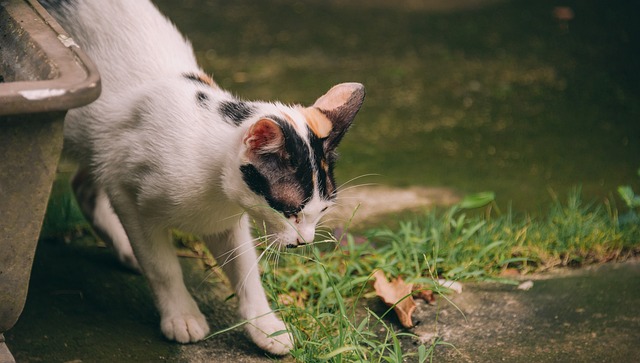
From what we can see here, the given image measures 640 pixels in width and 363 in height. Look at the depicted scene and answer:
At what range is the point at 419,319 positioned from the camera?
303 centimetres

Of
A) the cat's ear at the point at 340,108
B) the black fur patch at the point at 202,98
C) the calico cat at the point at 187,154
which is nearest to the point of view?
the calico cat at the point at 187,154

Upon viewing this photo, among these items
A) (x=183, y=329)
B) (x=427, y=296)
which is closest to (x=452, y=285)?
(x=427, y=296)

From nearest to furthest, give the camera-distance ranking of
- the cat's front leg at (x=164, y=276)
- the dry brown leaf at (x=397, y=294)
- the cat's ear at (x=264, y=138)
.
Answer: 1. the cat's ear at (x=264, y=138)
2. the cat's front leg at (x=164, y=276)
3. the dry brown leaf at (x=397, y=294)

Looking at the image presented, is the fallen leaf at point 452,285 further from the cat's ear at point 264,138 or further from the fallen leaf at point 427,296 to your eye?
the cat's ear at point 264,138

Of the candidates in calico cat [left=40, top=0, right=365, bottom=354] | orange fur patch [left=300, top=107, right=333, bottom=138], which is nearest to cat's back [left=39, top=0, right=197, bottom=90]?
calico cat [left=40, top=0, right=365, bottom=354]

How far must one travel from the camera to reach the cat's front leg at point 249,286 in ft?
9.28

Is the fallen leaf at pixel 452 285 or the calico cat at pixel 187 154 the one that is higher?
the calico cat at pixel 187 154

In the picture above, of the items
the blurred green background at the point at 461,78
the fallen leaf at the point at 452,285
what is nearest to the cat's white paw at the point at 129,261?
the fallen leaf at the point at 452,285

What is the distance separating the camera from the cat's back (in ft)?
9.97

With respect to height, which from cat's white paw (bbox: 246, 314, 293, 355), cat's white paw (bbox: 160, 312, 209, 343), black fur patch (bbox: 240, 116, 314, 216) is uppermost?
black fur patch (bbox: 240, 116, 314, 216)

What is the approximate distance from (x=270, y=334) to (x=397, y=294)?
56 centimetres

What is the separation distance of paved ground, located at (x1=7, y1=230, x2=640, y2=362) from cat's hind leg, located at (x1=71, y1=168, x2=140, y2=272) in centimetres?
8

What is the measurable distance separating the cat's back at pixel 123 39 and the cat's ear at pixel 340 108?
0.65 m

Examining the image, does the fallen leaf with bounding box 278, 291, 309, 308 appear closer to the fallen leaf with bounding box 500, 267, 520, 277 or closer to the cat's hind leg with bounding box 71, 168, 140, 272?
the cat's hind leg with bounding box 71, 168, 140, 272
